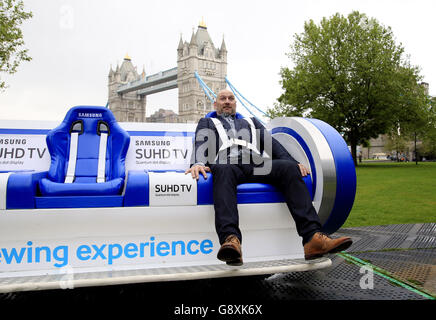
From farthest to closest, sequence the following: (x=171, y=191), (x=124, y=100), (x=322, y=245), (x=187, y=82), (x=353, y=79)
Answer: (x=124, y=100) → (x=187, y=82) → (x=353, y=79) → (x=171, y=191) → (x=322, y=245)

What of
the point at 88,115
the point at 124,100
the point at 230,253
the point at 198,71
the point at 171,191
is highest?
the point at 198,71

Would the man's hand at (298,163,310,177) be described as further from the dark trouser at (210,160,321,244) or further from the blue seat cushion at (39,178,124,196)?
the blue seat cushion at (39,178,124,196)

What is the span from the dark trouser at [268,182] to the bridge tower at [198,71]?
83626 mm

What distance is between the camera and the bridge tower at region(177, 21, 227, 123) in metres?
88.9

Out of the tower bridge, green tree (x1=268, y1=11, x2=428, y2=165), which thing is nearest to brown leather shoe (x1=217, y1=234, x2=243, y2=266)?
green tree (x1=268, y1=11, x2=428, y2=165)

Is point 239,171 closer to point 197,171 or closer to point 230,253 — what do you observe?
point 197,171

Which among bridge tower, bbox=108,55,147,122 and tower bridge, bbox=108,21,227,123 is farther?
bridge tower, bbox=108,55,147,122

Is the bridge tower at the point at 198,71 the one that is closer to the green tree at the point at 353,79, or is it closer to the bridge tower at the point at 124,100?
the bridge tower at the point at 124,100

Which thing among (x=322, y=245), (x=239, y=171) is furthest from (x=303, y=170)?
(x=322, y=245)

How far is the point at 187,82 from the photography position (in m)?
90.4

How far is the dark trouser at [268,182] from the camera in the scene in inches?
85.3

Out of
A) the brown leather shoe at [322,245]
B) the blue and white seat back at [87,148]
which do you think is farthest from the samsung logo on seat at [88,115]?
the brown leather shoe at [322,245]

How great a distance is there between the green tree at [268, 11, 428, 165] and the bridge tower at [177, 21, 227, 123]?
59709 mm

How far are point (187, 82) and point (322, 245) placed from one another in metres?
90.9
